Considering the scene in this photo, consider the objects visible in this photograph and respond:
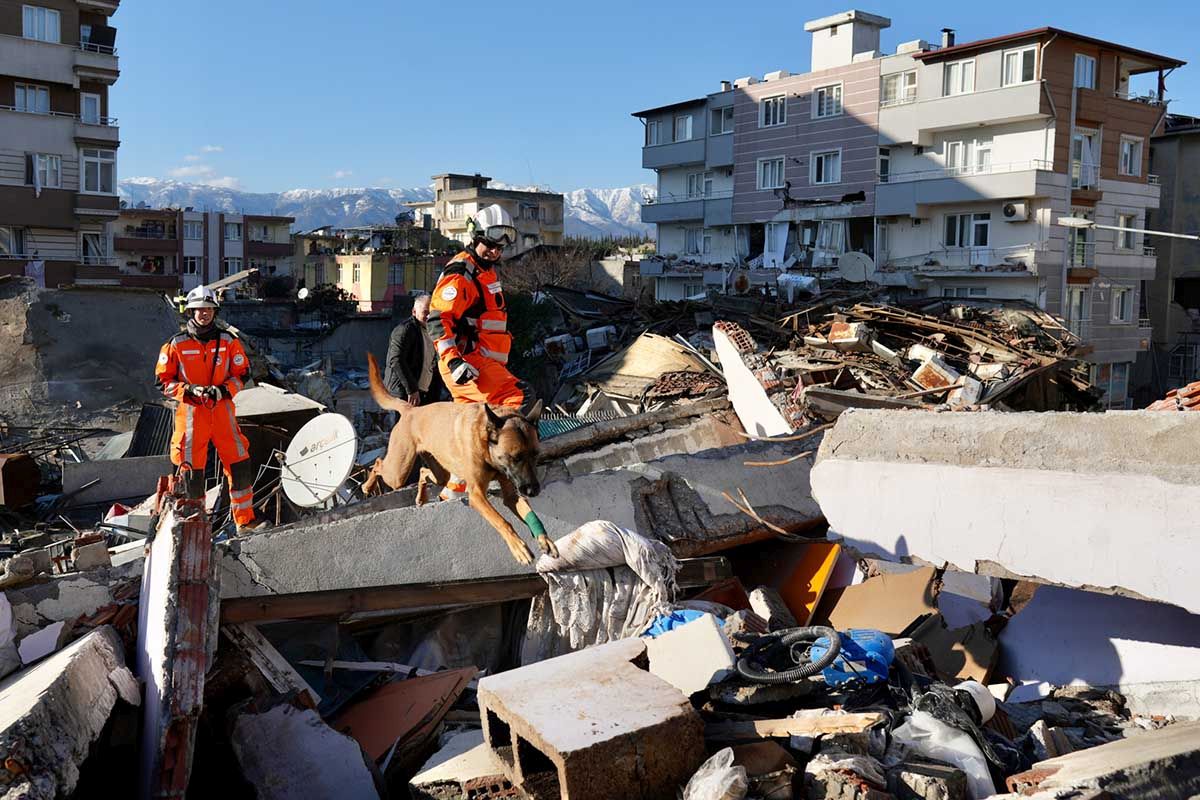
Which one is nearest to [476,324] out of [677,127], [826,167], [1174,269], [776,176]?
[826,167]

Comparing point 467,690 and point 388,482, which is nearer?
point 467,690

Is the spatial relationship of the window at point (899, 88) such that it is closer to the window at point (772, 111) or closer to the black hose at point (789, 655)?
Result: the window at point (772, 111)

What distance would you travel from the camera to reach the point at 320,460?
8.16 m

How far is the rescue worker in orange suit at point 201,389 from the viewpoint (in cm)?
805

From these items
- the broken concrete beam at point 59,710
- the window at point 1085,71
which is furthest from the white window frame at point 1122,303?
the broken concrete beam at point 59,710

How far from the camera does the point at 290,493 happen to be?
8344 mm

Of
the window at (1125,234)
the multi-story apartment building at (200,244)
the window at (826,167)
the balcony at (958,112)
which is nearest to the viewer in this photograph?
the balcony at (958,112)

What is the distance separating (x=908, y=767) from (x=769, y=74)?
4068cm

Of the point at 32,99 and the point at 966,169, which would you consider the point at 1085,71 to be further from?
the point at 32,99

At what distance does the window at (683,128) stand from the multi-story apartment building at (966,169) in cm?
296

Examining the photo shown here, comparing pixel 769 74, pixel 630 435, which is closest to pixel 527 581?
pixel 630 435

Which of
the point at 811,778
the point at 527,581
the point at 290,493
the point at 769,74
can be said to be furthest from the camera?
the point at 769,74

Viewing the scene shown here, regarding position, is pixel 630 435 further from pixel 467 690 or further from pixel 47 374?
pixel 47 374

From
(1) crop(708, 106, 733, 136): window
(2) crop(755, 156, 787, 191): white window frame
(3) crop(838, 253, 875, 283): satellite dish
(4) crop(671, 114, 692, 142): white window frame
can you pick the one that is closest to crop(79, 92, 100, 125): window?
(4) crop(671, 114, 692, 142): white window frame
